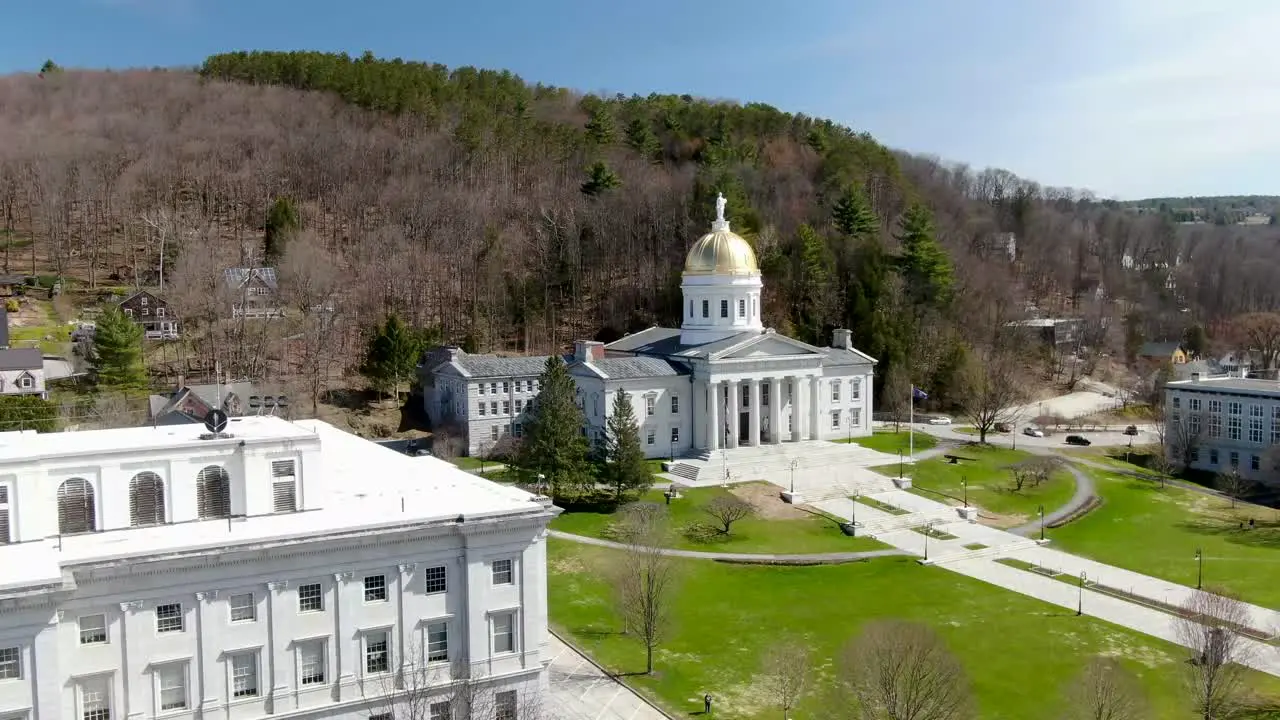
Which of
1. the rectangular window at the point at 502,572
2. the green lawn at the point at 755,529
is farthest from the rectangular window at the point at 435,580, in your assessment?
the green lawn at the point at 755,529

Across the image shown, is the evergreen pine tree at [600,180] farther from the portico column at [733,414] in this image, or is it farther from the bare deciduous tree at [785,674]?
the bare deciduous tree at [785,674]

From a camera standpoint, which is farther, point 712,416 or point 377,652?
point 712,416

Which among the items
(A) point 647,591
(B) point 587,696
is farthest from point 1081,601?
(B) point 587,696

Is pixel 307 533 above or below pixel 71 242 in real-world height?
below

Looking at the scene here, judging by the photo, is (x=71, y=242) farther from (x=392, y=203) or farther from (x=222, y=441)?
(x=222, y=441)

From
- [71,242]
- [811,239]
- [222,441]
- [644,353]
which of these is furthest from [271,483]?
[71,242]

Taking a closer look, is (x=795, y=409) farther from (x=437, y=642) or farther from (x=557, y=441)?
(x=437, y=642)

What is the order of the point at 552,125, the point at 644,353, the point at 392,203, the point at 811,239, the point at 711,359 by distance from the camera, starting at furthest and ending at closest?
the point at 552,125
the point at 392,203
the point at 811,239
the point at 644,353
the point at 711,359
